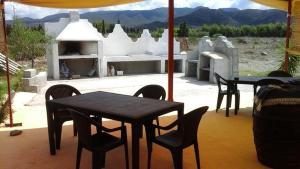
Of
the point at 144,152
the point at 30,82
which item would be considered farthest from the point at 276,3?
the point at 30,82

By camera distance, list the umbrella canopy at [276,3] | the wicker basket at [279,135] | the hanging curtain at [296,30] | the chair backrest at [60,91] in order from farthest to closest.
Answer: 1. the umbrella canopy at [276,3]
2. the hanging curtain at [296,30]
3. the chair backrest at [60,91]
4. the wicker basket at [279,135]

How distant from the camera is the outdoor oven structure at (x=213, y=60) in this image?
37.0 ft

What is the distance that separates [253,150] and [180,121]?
5.41ft

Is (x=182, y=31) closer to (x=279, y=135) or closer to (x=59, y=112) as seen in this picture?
(x=59, y=112)

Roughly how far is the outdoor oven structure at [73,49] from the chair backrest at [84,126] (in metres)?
10.4

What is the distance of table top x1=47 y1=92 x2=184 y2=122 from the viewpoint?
332 centimetres

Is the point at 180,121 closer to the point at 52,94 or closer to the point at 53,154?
the point at 53,154

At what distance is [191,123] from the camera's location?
3.21 metres

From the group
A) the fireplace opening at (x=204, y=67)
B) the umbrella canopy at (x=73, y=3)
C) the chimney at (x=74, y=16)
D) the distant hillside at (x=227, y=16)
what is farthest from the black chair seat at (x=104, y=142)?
the distant hillside at (x=227, y=16)

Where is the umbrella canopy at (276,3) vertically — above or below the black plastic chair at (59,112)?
above

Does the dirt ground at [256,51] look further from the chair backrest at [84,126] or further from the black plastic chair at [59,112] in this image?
the chair backrest at [84,126]

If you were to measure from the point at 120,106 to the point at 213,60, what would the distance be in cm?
800

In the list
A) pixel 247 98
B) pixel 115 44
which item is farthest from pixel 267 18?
pixel 247 98

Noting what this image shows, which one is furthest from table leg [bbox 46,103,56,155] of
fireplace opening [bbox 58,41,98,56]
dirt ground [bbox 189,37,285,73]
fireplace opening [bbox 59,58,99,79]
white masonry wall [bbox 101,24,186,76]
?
dirt ground [bbox 189,37,285,73]
